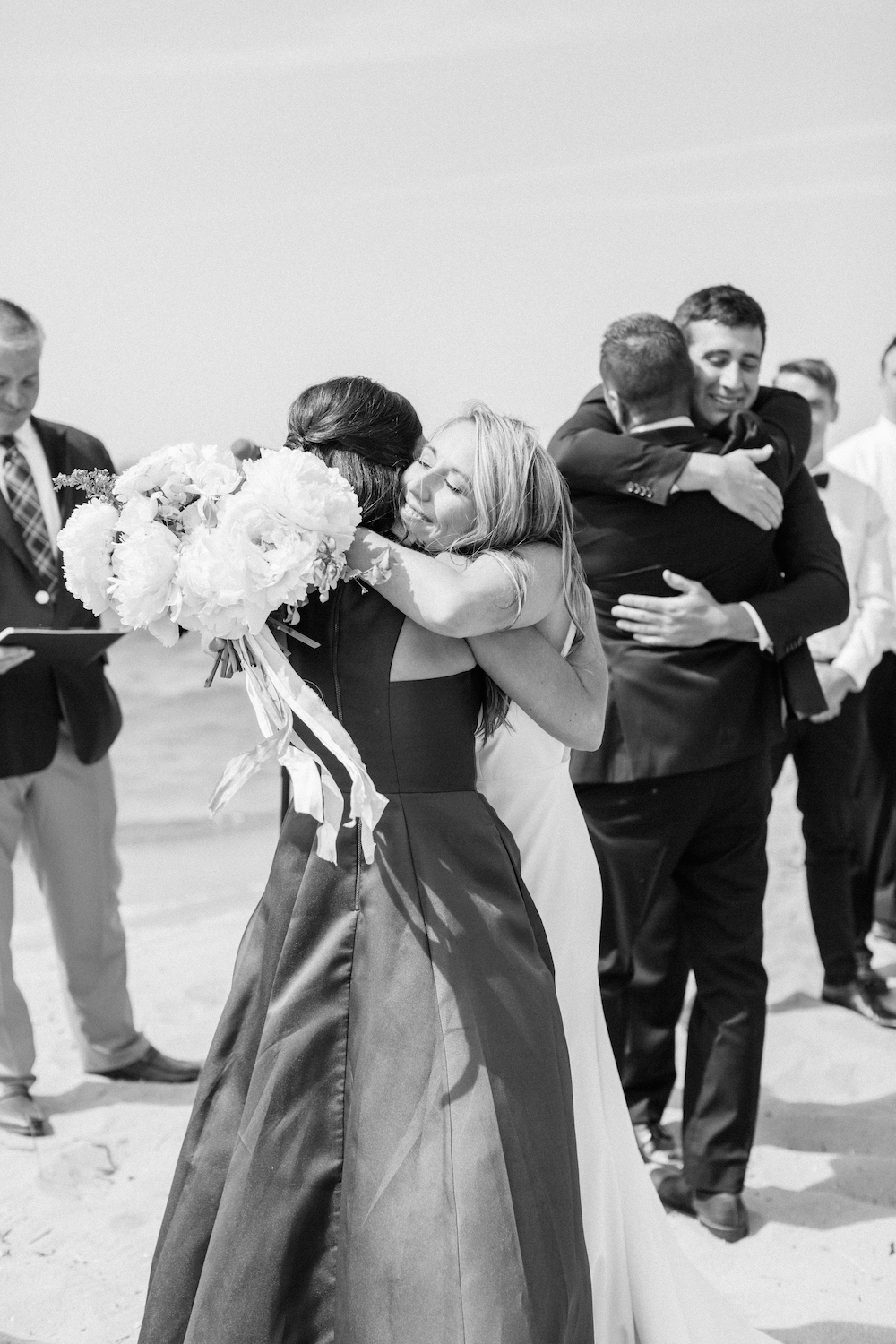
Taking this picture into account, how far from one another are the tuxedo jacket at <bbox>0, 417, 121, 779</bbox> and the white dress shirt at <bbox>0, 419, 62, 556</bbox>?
2 cm

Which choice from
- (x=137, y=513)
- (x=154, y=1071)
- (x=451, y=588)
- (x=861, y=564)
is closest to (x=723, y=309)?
(x=451, y=588)

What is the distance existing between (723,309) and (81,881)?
103 inches

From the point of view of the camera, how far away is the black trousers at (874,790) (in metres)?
5.42

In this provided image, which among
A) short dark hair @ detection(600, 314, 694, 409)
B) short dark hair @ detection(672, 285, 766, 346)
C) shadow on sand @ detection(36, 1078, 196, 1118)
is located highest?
short dark hair @ detection(672, 285, 766, 346)

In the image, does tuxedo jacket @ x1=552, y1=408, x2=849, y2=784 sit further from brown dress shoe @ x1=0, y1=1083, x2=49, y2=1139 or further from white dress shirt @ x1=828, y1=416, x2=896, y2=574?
white dress shirt @ x1=828, y1=416, x2=896, y2=574

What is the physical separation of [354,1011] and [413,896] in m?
0.21

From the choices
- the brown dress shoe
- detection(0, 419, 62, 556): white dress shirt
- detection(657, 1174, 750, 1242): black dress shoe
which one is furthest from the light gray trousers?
detection(657, 1174, 750, 1242): black dress shoe

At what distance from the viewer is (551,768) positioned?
283cm

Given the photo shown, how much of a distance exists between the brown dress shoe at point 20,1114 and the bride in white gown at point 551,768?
2.06 meters

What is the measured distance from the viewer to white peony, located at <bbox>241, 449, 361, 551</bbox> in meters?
2.08

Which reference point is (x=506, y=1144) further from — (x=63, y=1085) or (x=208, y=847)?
(x=208, y=847)

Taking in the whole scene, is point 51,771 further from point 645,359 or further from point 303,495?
point 303,495

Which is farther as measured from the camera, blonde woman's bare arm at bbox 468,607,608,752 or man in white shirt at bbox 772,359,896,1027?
man in white shirt at bbox 772,359,896,1027

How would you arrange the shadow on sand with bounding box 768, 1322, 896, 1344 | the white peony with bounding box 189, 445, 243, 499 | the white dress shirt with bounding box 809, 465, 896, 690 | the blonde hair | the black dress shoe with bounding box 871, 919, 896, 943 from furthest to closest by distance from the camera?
the black dress shoe with bounding box 871, 919, 896, 943, the white dress shirt with bounding box 809, 465, 896, 690, the shadow on sand with bounding box 768, 1322, 896, 1344, the blonde hair, the white peony with bounding box 189, 445, 243, 499
